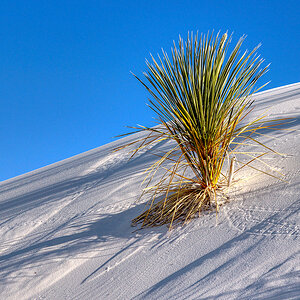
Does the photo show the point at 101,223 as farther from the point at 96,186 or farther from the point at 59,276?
the point at 96,186

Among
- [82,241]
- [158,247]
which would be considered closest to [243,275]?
[158,247]

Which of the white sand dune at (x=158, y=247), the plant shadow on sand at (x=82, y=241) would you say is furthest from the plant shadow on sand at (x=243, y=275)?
the plant shadow on sand at (x=82, y=241)

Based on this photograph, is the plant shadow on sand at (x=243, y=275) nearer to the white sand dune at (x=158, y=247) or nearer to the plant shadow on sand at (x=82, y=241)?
the white sand dune at (x=158, y=247)

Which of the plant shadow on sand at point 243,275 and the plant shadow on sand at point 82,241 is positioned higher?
the plant shadow on sand at point 82,241

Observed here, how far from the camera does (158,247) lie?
2115 millimetres

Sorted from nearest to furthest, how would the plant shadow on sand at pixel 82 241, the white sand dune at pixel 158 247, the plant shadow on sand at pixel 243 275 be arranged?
the plant shadow on sand at pixel 243 275 < the white sand dune at pixel 158 247 < the plant shadow on sand at pixel 82 241

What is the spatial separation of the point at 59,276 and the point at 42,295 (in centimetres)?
14

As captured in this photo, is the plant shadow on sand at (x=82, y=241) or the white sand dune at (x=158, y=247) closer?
the white sand dune at (x=158, y=247)

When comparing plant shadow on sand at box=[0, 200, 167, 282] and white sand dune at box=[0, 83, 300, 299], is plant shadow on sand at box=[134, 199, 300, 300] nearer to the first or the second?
white sand dune at box=[0, 83, 300, 299]

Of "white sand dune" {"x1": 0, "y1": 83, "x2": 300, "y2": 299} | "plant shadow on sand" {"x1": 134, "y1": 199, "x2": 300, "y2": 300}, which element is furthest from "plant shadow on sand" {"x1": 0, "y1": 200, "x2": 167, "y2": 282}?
"plant shadow on sand" {"x1": 134, "y1": 199, "x2": 300, "y2": 300}

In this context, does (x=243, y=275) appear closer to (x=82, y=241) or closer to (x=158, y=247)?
(x=158, y=247)

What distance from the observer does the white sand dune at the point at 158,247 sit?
1.63 m

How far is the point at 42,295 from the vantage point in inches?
83.7

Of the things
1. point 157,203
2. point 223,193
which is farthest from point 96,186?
point 223,193
